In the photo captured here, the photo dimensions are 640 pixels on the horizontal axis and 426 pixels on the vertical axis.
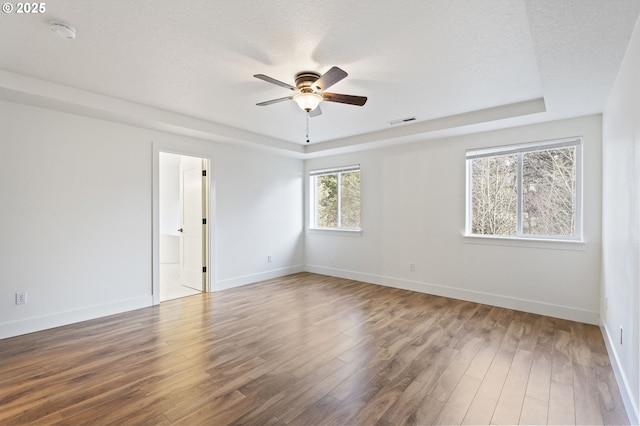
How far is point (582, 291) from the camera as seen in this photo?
11.5 feet

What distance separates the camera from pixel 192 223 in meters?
5.18

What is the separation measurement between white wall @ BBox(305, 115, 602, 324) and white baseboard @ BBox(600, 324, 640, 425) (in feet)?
2.90

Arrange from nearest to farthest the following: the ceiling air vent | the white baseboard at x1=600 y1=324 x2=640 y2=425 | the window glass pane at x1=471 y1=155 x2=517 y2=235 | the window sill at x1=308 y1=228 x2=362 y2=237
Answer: the white baseboard at x1=600 y1=324 x2=640 y2=425, the window glass pane at x1=471 y1=155 x2=517 y2=235, the ceiling air vent, the window sill at x1=308 y1=228 x2=362 y2=237

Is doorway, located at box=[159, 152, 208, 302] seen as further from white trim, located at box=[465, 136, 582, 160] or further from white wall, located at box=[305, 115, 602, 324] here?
white trim, located at box=[465, 136, 582, 160]

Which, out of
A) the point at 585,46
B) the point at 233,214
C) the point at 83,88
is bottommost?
the point at 233,214

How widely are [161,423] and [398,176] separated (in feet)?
14.5

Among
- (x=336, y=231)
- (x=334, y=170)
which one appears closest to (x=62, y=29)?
(x=334, y=170)

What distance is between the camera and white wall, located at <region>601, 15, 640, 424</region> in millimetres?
1826

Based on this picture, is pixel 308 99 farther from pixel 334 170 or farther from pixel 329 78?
pixel 334 170

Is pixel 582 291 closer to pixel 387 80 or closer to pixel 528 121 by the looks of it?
pixel 528 121

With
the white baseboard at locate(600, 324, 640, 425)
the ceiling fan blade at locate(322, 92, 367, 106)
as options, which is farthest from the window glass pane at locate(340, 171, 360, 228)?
the white baseboard at locate(600, 324, 640, 425)

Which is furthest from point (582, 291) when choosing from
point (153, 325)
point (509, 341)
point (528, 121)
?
point (153, 325)

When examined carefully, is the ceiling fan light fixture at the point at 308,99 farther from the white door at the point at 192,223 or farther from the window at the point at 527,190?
the white door at the point at 192,223

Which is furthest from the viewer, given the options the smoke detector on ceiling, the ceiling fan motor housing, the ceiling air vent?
the ceiling air vent
